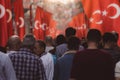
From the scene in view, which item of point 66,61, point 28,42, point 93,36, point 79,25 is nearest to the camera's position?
point 93,36

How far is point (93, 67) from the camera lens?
6637 mm

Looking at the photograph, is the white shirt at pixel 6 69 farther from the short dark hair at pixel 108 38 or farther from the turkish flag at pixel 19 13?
the turkish flag at pixel 19 13

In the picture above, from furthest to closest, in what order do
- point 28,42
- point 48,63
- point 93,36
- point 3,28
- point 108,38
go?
point 3,28
point 48,63
point 108,38
point 28,42
point 93,36

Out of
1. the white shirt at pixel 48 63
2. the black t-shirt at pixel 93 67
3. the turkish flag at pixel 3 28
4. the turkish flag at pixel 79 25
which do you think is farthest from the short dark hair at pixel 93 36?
the turkish flag at pixel 79 25

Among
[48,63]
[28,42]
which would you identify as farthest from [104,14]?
[28,42]

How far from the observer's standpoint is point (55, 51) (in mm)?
11055

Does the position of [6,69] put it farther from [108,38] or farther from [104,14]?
A: [104,14]

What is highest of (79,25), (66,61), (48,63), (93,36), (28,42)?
(93,36)

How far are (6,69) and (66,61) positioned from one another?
5.44 feet

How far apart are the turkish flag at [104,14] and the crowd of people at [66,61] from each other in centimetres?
108

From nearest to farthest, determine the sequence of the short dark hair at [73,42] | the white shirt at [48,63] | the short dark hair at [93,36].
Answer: the short dark hair at [93,36] → the short dark hair at [73,42] → the white shirt at [48,63]

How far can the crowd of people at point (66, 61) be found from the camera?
21.8 feet

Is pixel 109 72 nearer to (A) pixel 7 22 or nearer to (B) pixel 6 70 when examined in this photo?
(B) pixel 6 70

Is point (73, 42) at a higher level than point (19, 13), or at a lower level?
higher
